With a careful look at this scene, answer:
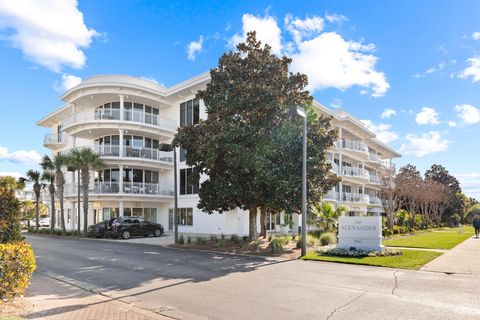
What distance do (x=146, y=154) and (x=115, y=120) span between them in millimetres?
4029

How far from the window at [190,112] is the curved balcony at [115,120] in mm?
1399

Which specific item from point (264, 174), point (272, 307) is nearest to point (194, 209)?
point (264, 174)

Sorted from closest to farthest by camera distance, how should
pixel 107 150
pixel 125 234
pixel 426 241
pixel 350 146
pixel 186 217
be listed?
pixel 426 241
pixel 125 234
pixel 107 150
pixel 186 217
pixel 350 146

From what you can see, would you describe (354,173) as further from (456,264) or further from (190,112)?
(456,264)

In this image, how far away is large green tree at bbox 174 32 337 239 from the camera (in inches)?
699

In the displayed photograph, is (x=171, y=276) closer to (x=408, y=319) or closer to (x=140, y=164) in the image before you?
(x=408, y=319)

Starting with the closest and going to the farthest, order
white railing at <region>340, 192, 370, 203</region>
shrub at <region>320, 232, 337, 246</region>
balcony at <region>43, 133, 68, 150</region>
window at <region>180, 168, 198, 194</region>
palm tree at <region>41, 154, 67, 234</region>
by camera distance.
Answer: shrub at <region>320, 232, 337, 246</region>, palm tree at <region>41, 154, 67, 234</region>, window at <region>180, 168, 198, 194</region>, balcony at <region>43, 133, 68, 150</region>, white railing at <region>340, 192, 370, 203</region>

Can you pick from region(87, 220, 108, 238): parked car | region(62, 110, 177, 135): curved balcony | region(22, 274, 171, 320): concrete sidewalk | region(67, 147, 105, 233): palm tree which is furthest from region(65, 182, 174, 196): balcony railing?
region(22, 274, 171, 320): concrete sidewalk

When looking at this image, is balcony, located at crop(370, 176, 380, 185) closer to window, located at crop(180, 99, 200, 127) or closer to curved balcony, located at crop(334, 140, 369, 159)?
curved balcony, located at crop(334, 140, 369, 159)

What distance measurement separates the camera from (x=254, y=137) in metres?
18.0

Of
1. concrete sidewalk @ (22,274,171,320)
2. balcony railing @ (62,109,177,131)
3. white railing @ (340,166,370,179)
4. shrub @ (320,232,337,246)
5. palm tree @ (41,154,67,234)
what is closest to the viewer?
concrete sidewalk @ (22,274,171,320)

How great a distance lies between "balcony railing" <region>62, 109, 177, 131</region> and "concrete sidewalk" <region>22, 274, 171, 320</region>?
85.8ft

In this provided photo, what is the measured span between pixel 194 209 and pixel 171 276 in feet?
70.6

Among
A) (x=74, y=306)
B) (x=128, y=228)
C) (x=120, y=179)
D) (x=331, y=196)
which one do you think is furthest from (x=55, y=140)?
(x=74, y=306)
